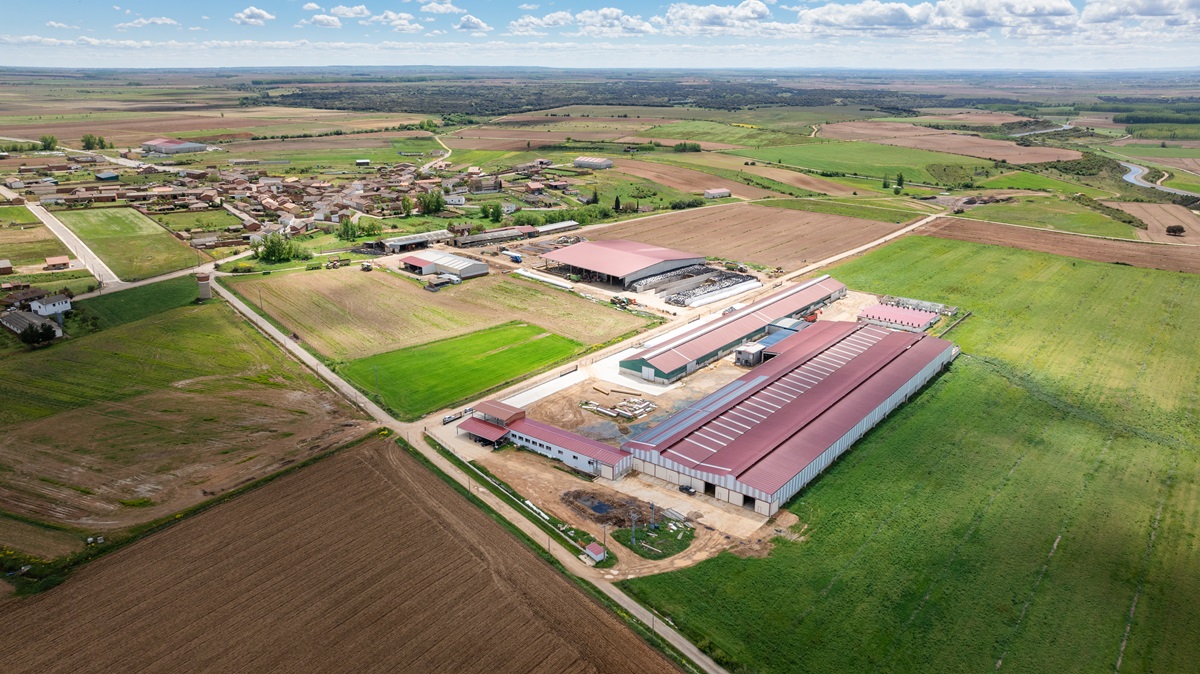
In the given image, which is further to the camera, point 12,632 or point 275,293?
point 275,293

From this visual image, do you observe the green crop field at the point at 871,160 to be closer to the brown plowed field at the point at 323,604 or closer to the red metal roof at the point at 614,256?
the red metal roof at the point at 614,256

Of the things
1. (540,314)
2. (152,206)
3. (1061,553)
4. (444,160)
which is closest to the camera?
(1061,553)

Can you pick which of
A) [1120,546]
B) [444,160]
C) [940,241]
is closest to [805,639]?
[1120,546]

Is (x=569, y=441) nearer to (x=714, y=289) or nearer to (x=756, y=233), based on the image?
(x=714, y=289)

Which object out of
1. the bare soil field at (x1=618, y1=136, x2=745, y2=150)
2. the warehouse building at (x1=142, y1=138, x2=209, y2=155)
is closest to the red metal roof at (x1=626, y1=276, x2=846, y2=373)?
the bare soil field at (x1=618, y1=136, x2=745, y2=150)

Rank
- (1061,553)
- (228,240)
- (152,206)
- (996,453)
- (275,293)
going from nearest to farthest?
(1061,553) < (996,453) < (275,293) < (228,240) < (152,206)

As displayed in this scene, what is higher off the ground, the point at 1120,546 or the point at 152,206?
the point at 152,206

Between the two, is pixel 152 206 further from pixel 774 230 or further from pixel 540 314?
pixel 774 230
